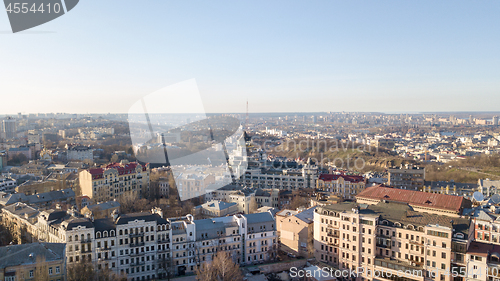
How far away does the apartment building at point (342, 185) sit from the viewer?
15141 millimetres

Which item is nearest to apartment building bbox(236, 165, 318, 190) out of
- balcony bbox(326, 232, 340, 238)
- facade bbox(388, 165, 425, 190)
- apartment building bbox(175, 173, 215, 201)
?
apartment building bbox(175, 173, 215, 201)

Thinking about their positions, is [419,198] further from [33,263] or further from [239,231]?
[33,263]

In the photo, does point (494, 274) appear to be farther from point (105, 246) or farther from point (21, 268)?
point (21, 268)

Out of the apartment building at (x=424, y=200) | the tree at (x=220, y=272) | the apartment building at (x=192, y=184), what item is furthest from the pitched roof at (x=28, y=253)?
the apartment building at (x=424, y=200)

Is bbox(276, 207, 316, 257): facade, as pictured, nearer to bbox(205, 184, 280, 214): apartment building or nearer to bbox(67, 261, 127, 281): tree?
bbox(205, 184, 280, 214): apartment building

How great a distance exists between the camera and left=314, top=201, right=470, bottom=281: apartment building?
290 inches

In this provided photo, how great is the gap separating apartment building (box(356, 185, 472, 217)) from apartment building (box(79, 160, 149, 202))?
9016mm

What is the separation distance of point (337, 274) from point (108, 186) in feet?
30.9

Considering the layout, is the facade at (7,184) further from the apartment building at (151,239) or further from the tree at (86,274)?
the tree at (86,274)

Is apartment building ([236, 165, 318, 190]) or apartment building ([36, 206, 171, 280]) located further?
apartment building ([236, 165, 318, 190])

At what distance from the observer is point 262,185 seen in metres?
17.1

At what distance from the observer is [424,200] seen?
9.95 meters

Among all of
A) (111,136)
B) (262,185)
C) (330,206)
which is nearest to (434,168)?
(262,185)

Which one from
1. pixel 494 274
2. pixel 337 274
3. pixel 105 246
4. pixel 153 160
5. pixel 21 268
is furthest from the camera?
pixel 153 160
